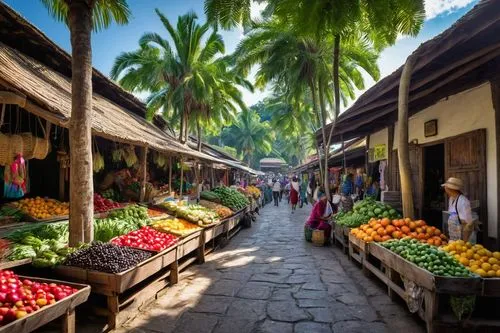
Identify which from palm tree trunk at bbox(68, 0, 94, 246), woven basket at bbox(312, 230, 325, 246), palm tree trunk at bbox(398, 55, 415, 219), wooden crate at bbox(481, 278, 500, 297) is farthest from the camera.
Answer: woven basket at bbox(312, 230, 325, 246)

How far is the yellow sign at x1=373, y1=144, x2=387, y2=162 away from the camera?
10.5 metres

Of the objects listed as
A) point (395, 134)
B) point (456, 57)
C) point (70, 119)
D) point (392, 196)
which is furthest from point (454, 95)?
point (70, 119)

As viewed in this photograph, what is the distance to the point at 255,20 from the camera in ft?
38.2

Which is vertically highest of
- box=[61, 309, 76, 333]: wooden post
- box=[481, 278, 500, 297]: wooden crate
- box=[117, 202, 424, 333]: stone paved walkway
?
box=[481, 278, 500, 297]: wooden crate

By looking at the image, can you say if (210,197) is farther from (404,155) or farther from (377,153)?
(404,155)

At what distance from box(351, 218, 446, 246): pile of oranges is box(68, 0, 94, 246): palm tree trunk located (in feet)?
15.0

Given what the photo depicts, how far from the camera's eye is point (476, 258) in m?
3.92

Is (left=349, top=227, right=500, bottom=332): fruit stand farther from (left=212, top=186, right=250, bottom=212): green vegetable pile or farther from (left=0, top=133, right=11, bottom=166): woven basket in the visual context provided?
(left=212, top=186, right=250, bottom=212): green vegetable pile

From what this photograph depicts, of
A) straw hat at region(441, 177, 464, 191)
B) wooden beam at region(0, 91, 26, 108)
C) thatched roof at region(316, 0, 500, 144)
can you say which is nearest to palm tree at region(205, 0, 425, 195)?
thatched roof at region(316, 0, 500, 144)

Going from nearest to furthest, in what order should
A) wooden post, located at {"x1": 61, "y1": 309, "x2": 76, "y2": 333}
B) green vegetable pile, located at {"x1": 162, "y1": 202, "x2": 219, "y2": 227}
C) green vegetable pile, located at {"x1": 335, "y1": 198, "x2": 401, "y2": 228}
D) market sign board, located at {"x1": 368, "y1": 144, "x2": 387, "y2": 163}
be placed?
1. wooden post, located at {"x1": 61, "y1": 309, "x2": 76, "y2": 333}
2. green vegetable pile, located at {"x1": 335, "y1": 198, "x2": 401, "y2": 228}
3. green vegetable pile, located at {"x1": 162, "y1": 202, "x2": 219, "y2": 227}
4. market sign board, located at {"x1": 368, "y1": 144, "x2": 387, "y2": 163}

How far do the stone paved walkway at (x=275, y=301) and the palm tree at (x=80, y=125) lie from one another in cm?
151

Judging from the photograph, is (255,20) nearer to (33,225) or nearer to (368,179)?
(368,179)

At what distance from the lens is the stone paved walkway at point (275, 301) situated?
3986 mm

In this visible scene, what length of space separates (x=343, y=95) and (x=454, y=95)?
10.6 meters
